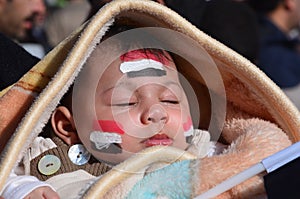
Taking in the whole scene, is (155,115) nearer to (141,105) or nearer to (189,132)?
(141,105)

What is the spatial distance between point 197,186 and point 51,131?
0.53m

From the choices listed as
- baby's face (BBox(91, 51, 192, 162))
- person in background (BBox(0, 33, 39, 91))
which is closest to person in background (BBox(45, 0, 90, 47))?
person in background (BBox(0, 33, 39, 91))

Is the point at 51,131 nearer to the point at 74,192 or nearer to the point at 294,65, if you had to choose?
the point at 74,192

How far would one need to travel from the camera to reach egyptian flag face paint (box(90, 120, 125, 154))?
7.36ft

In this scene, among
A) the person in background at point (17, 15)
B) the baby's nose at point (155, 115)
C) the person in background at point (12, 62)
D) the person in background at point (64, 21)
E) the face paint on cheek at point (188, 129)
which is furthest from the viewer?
the person in background at point (64, 21)

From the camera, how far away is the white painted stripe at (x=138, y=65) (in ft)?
7.50

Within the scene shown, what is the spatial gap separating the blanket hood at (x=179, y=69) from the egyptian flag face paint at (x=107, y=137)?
0.45 ft

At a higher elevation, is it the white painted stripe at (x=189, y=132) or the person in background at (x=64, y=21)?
the white painted stripe at (x=189, y=132)

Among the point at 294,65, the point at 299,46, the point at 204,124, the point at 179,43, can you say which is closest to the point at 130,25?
the point at 179,43

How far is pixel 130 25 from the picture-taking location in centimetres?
239

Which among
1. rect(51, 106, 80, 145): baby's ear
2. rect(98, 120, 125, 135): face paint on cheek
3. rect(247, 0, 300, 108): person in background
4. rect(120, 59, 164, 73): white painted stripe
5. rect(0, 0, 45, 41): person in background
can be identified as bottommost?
rect(247, 0, 300, 108): person in background

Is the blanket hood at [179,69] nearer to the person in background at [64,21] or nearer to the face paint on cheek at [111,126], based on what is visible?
the face paint on cheek at [111,126]

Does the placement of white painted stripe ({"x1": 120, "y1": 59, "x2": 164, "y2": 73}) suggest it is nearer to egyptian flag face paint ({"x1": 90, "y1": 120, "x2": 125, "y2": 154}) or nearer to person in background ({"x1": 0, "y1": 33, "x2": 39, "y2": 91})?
egyptian flag face paint ({"x1": 90, "y1": 120, "x2": 125, "y2": 154})

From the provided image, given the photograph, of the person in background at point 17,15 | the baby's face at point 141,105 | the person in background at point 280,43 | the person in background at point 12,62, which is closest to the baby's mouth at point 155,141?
the baby's face at point 141,105
